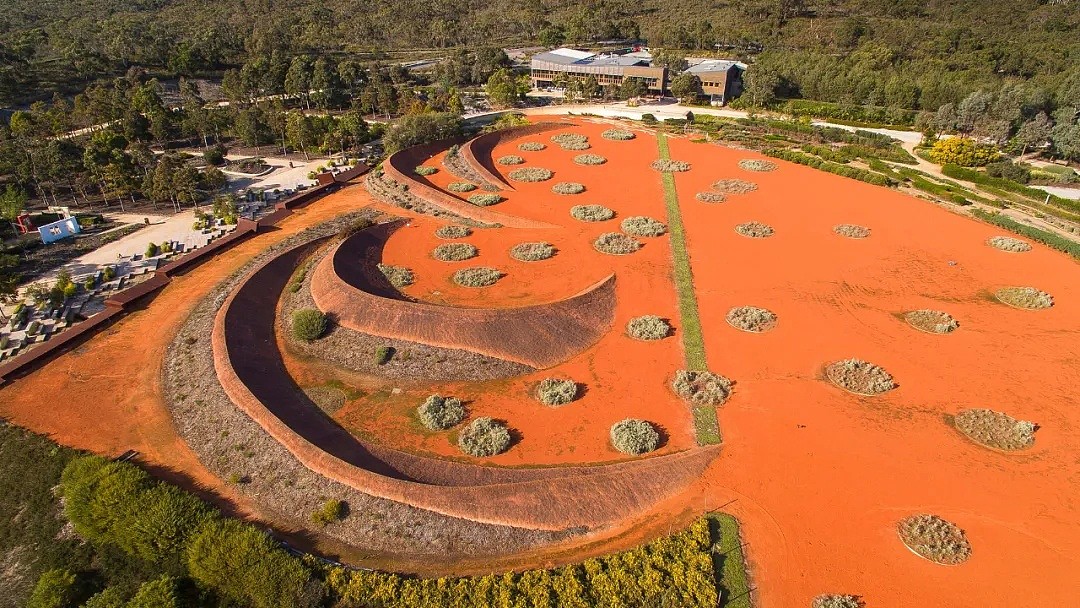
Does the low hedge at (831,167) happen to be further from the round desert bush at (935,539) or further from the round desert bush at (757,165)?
the round desert bush at (935,539)

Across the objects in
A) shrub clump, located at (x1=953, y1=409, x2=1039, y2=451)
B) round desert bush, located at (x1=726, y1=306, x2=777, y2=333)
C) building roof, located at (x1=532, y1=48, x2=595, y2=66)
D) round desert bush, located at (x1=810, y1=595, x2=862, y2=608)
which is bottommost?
round desert bush, located at (x1=810, y1=595, x2=862, y2=608)

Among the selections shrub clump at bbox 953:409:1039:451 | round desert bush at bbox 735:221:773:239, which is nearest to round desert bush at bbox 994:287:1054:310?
shrub clump at bbox 953:409:1039:451

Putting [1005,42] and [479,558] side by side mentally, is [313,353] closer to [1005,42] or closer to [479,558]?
[479,558]

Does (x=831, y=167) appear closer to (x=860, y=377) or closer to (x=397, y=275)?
(x=860, y=377)

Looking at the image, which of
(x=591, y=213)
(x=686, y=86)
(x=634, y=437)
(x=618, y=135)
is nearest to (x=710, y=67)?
(x=686, y=86)

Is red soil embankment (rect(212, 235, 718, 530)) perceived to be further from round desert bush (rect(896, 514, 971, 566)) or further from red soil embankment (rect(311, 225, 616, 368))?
round desert bush (rect(896, 514, 971, 566))

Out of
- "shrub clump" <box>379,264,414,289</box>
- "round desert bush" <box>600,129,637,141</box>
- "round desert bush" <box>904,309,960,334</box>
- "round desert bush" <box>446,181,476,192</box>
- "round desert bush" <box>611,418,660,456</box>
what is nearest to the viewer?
"round desert bush" <box>611,418,660,456</box>
